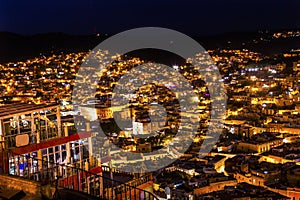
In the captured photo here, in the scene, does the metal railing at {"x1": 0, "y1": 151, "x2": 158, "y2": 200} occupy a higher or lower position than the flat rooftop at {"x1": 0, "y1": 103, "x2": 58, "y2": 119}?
lower

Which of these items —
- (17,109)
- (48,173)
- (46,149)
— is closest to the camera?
(48,173)

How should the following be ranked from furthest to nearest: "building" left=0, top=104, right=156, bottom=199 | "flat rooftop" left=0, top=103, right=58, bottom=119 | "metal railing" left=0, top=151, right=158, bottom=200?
"flat rooftop" left=0, top=103, right=58, bottom=119
"building" left=0, top=104, right=156, bottom=199
"metal railing" left=0, top=151, right=158, bottom=200

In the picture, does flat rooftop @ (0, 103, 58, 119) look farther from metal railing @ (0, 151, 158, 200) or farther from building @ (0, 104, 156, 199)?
metal railing @ (0, 151, 158, 200)

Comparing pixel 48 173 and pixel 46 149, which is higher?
pixel 46 149

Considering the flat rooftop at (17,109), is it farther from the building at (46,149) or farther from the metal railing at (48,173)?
the metal railing at (48,173)

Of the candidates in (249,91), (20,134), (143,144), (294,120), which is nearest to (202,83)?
(249,91)

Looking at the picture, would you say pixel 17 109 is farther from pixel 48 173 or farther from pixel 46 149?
pixel 48 173

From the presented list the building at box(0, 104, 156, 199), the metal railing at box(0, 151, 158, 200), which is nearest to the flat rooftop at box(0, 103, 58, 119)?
the building at box(0, 104, 156, 199)

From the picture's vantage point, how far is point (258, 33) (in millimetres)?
65500

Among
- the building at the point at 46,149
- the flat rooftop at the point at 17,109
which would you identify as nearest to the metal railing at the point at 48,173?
the building at the point at 46,149

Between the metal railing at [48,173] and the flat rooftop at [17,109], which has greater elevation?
the flat rooftop at [17,109]

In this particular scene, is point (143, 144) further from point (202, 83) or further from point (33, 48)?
point (33, 48)

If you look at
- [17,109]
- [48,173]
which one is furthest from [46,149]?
[48,173]

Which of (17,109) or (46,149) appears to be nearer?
(17,109)
